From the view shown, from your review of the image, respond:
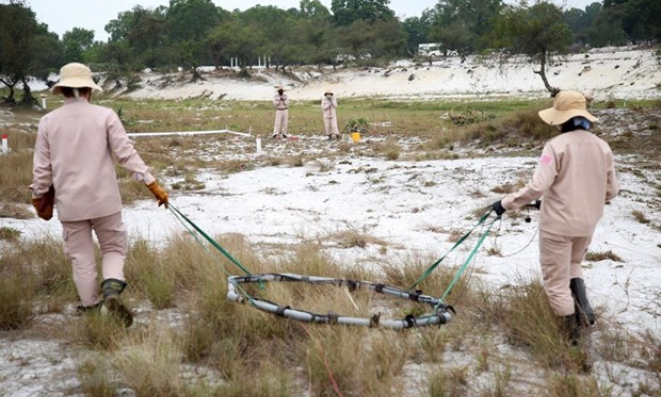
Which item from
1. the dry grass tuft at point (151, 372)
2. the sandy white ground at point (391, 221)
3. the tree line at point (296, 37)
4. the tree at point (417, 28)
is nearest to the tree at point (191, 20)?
the tree line at point (296, 37)

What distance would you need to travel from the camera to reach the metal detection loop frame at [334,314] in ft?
13.2

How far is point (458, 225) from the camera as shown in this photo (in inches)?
320

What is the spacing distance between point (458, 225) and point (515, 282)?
9.30 feet

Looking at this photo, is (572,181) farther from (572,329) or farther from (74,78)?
(74,78)

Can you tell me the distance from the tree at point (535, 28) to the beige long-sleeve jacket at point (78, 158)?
2271 centimetres

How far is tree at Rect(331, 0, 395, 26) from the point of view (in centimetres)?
9012

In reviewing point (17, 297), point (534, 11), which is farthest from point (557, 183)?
point (534, 11)

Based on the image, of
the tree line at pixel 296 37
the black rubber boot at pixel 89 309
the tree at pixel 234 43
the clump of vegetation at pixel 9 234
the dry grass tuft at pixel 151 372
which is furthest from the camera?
the tree at pixel 234 43

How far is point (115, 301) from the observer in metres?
4.16

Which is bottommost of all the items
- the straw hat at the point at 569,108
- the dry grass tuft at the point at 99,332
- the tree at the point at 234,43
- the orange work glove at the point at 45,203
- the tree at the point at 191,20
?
the dry grass tuft at the point at 99,332

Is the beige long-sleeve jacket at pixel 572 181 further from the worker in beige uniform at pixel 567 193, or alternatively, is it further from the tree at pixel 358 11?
the tree at pixel 358 11

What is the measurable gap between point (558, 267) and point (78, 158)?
11.1 feet

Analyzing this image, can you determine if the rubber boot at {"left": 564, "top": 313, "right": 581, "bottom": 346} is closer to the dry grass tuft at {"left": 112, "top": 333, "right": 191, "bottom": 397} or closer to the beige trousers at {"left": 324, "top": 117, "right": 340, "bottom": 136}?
the dry grass tuft at {"left": 112, "top": 333, "right": 191, "bottom": 397}

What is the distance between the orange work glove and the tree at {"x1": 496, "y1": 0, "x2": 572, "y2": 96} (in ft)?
75.1
